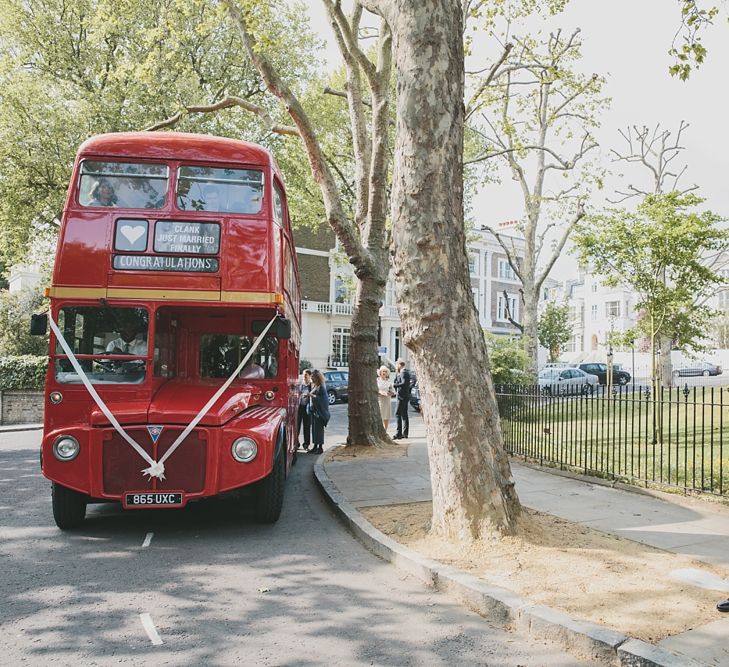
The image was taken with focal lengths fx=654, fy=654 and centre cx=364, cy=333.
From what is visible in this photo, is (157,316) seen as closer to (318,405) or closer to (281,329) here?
(281,329)

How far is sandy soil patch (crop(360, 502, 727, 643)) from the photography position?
4285 millimetres

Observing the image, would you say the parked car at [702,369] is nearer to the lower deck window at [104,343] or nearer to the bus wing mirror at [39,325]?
the lower deck window at [104,343]

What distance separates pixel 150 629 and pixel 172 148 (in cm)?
552

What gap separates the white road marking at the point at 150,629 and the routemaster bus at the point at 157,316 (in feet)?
6.89

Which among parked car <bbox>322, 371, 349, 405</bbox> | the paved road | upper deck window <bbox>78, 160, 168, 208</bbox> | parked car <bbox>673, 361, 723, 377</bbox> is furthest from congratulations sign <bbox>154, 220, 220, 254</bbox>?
parked car <bbox>673, 361, 723, 377</bbox>

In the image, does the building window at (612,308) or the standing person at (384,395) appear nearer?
the standing person at (384,395)

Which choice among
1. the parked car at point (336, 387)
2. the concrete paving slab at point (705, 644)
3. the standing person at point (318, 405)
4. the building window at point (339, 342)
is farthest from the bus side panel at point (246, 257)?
the building window at point (339, 342)

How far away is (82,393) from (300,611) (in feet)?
12.4

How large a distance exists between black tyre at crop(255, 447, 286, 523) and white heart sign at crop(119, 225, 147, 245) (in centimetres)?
296

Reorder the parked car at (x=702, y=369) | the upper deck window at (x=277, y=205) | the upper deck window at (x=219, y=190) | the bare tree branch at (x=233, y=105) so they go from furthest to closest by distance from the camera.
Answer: the parked car at (x=702, y=369)
the bare tree branch at (x=233, y=105)
the upper deck window at (x=277, y=205)
the upper deck window at (x=219, y=190)

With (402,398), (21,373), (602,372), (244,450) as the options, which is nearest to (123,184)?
(244,450)

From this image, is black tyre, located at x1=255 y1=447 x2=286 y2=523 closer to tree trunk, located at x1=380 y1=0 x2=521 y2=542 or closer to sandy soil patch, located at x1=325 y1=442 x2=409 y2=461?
tree trunk, located at x1=380 y1=0 x2=521 y2=542

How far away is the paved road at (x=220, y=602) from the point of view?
405 centimetres

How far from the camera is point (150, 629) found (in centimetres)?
439
